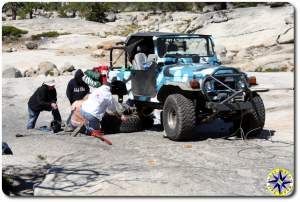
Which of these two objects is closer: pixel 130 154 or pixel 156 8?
pixel 130 154

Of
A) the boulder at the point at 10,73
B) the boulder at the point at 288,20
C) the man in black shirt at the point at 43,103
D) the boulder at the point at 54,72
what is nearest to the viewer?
the man in black shirt at the point at 43,103

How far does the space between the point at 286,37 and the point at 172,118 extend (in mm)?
20852

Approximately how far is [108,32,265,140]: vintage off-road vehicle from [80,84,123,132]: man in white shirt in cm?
106

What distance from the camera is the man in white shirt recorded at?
33.8 feet

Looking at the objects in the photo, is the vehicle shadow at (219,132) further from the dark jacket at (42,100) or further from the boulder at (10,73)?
the boulder at (10,73)

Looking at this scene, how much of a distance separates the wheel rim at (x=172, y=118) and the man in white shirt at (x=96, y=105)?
1.25 metres

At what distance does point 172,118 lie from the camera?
10.1 meters

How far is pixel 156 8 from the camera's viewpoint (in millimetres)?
80562

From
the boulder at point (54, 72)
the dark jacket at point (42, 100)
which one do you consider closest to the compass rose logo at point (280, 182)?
the dark jacket at point (42, 100)

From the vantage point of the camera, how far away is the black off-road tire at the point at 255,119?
10258 millimetres

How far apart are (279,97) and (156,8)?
67.5 meters

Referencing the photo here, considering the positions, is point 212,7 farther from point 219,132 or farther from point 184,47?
point 219,132

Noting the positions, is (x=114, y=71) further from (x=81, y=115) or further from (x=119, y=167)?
(x=119, y=167)

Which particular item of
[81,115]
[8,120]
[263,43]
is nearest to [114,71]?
[81,115]
